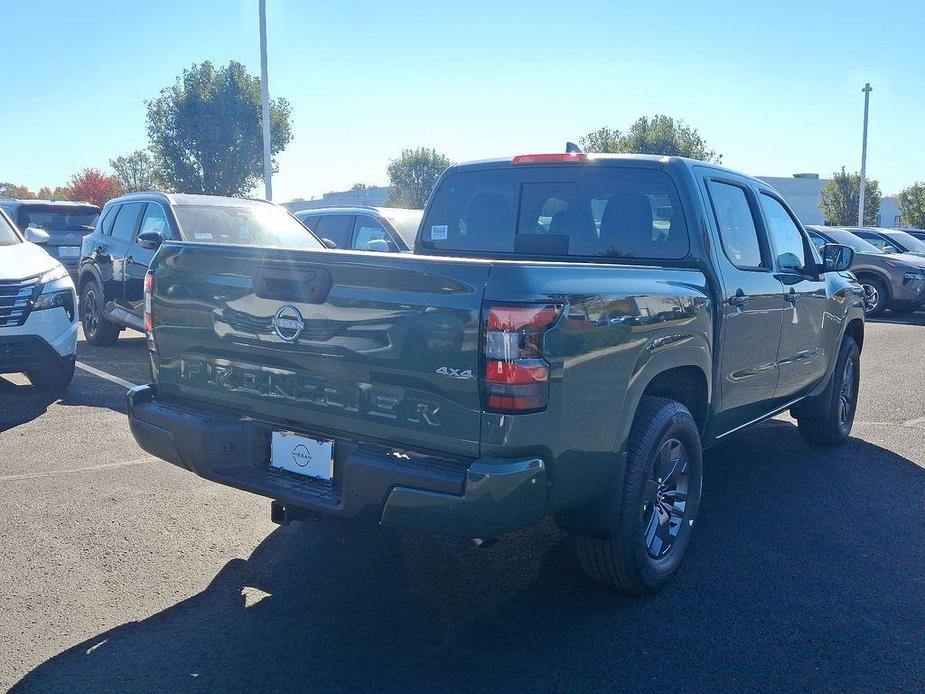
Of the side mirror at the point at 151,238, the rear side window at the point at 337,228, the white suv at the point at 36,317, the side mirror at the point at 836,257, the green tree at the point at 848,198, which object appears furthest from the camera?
the green tree at the point at 848,198

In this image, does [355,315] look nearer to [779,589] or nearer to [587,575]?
[587,575]

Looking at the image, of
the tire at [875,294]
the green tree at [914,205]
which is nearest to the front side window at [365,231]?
the tire at [875,294]

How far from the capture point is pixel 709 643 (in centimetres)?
339

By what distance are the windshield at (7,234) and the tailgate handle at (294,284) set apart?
536cm

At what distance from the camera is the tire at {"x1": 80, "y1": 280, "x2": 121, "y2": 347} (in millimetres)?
10102

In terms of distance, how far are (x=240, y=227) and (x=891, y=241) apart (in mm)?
13891

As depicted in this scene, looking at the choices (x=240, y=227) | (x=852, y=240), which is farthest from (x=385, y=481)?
(x=852, y=240)

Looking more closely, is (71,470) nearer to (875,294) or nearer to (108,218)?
(108,218)

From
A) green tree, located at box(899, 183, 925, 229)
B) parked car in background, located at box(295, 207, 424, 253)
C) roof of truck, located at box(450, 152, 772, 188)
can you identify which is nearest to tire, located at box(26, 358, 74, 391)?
parked car in background, located at box(295, 207, 424, 253)

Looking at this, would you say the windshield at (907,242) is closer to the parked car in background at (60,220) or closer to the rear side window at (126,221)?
the rear side window at (126,221)

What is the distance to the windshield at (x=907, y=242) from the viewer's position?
57.8 feet

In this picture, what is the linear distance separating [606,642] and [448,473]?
102 cm

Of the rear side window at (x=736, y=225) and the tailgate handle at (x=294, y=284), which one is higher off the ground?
the rear side window at (x=736, y=225)

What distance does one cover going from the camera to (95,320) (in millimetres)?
10281
